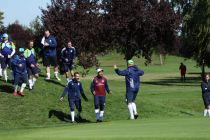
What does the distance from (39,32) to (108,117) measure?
79.8ft

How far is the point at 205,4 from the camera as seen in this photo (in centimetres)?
5762

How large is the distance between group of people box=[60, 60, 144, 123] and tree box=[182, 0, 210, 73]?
34674 mm

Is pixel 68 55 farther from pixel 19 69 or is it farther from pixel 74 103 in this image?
pixel 74 103

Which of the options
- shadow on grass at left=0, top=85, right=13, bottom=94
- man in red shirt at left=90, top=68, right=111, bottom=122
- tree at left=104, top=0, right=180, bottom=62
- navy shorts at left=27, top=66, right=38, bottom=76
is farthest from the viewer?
tree at left=104, top=0, right=180, bottom=62

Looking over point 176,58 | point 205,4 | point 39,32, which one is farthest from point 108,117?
point 176,58

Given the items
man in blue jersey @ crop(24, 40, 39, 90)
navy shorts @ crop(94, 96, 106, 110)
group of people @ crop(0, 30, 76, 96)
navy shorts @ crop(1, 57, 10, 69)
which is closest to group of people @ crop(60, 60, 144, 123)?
navy shorts @ crop(94, 96, 106, 110)

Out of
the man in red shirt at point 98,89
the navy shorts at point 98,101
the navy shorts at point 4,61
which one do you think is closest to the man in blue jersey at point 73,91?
the man in red shirt at point 98,89

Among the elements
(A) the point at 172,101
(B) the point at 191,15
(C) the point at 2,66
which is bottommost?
(A) the point at 172,101

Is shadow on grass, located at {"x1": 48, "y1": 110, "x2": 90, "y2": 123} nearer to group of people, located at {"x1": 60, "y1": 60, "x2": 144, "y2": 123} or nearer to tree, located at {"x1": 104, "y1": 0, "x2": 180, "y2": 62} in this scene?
group of people, located at {"x1": 60, "y1": 60, "x2": 144, "y2": 123}

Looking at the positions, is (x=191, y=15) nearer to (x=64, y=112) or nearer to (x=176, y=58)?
(x=64, y=112)

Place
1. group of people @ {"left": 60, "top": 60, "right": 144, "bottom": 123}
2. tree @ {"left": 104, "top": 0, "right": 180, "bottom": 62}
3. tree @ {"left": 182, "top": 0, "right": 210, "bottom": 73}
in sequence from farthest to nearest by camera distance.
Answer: tree @ {"left": 182, "top": 0, "right": 210, "bottom": 73} < tree @ {"left": 104, "top": 0, "right": 180, "bottom": 62} < group of people @ {"left": 60, "top": 60, "right": 144, "bottom": 123}

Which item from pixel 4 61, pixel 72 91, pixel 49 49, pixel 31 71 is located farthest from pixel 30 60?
pixel 72 91

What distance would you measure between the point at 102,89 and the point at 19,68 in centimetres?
405

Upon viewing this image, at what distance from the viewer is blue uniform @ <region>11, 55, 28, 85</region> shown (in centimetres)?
2483
